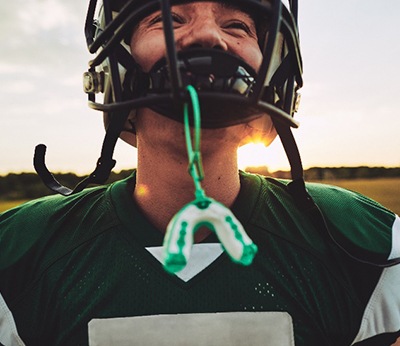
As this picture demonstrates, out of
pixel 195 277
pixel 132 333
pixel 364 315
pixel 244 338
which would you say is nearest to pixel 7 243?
pixel 132 333

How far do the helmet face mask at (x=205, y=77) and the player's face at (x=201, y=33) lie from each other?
68mm

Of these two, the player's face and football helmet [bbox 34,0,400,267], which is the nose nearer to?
the player's face

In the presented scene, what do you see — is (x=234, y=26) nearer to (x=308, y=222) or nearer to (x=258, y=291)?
(x=308, y=222)

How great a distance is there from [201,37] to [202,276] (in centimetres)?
77

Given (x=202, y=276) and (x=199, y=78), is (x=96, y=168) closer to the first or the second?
(x=202, y=276)

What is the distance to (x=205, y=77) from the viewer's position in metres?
1.34

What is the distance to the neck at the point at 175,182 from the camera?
5.69 feet

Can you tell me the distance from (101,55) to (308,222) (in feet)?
3.01

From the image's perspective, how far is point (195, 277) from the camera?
63.2 inches

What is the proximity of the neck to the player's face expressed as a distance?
323 millimetres

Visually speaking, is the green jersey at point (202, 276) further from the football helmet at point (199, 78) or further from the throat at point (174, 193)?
the football helmet at point (199, 78)

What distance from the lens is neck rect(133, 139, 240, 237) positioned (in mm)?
1735

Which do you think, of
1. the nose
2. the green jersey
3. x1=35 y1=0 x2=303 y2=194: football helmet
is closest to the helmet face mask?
x1=35 y1=0 x2=303 y2=194: football helmet

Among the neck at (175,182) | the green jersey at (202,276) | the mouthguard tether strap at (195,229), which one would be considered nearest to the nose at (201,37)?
the neck at (175,182)
